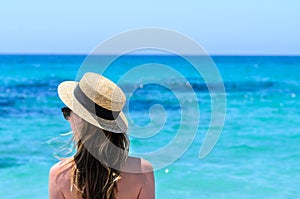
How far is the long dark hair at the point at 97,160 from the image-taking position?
214cm

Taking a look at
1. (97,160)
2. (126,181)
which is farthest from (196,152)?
(97,160)

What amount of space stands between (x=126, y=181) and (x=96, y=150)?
8.4 inches

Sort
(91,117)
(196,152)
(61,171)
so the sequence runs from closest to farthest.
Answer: (91,117) → (61,171) → (196,152)

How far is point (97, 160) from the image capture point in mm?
2170

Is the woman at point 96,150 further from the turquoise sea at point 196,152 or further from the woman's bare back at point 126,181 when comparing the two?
the turquoise sea at point 196,152

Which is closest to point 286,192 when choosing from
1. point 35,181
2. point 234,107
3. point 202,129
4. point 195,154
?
point 195,154

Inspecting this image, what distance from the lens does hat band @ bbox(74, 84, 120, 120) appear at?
7.02 feet

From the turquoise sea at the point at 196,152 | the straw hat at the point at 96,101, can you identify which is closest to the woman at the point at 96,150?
the straw hat at the point at 96,101

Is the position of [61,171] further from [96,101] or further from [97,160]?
[96,101]

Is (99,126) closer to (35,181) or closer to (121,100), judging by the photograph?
(121,100)

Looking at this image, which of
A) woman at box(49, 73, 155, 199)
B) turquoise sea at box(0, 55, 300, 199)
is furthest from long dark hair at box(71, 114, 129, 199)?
turquoise sea at box(0, 55, 300, 199)

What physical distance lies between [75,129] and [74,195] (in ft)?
0.87

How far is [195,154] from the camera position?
28.9 ft

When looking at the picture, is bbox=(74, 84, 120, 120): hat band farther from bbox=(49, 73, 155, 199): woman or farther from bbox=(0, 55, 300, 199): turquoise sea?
bbox=(0, 55, 300, 199): turquoise sea
